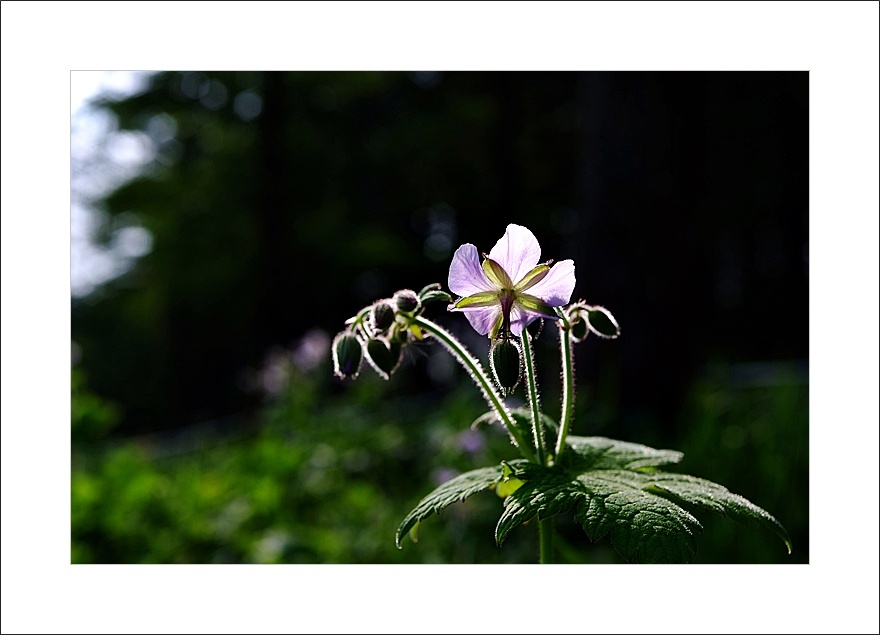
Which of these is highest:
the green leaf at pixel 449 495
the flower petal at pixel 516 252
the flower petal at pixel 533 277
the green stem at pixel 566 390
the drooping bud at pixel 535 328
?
the flower petal at pixel 516 252

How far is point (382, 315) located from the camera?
787 mm

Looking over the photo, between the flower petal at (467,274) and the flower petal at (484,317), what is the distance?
19mm

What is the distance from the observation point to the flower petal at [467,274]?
2.41ft

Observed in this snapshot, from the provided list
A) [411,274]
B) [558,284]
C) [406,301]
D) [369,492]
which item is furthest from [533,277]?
[411,274]

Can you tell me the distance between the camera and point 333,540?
288 centimetres

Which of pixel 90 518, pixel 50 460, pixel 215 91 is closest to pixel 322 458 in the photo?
pixel 90 518

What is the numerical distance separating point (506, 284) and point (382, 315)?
0.13 m

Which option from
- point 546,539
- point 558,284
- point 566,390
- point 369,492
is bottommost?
point 369,492

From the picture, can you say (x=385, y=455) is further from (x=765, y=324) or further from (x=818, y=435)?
(x=765, y=324)

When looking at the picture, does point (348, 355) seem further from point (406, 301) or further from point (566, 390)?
point (566, 390)

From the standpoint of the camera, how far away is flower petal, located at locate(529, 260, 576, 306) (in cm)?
72

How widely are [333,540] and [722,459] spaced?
1.44 m

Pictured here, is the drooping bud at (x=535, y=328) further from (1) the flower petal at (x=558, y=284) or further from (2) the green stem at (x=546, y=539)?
(2) the green stem at (x=546, y=539)

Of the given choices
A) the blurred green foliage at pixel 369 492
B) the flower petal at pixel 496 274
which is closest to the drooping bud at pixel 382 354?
the flower petal at pixel 496 274
